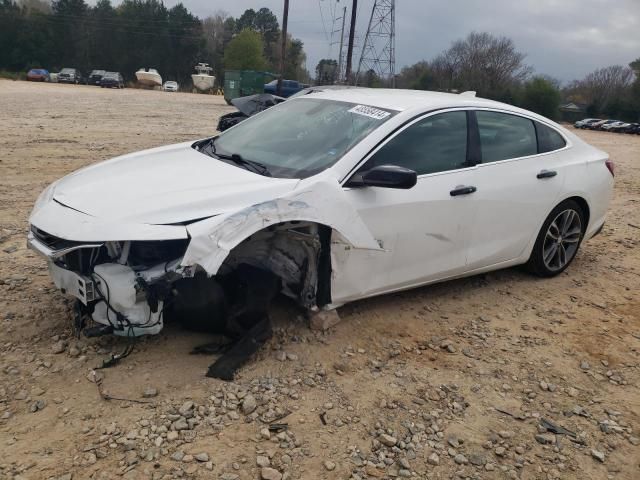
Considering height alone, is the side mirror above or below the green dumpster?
below

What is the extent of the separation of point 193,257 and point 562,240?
3606mm

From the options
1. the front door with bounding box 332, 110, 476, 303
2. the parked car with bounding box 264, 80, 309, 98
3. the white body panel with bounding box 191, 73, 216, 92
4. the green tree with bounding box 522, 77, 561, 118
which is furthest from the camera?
the white body panel with bounding box 191, 73, 216, 92

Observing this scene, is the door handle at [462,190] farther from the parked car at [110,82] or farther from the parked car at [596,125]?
the parked car at [110,82]

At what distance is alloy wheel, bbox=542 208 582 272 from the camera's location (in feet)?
16.1

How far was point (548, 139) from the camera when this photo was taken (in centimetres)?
483

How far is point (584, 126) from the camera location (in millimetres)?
52500

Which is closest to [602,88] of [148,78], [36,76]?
[148,78]

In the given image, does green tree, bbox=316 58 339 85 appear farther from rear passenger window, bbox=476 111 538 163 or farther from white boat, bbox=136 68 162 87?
rear passenger window, bbox=476 111 538 163

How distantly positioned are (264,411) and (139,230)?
1.16m

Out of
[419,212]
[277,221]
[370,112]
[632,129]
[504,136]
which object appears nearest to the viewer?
[277,221]

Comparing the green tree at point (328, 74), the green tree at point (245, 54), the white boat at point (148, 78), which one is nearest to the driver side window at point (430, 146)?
the green tree at point (328, 74)

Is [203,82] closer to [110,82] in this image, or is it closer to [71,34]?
[110,82]

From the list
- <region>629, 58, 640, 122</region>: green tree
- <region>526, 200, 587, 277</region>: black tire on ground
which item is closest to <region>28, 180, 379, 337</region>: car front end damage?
<region>526, 200, 587, 277</region>: black tire on ground

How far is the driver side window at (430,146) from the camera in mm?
3738
